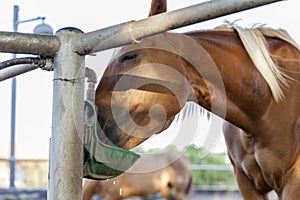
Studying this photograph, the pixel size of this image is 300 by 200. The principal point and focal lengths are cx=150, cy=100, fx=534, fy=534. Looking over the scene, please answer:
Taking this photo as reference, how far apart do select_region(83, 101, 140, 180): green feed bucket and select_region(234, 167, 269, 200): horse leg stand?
2.59ft

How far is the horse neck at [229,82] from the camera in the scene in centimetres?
143

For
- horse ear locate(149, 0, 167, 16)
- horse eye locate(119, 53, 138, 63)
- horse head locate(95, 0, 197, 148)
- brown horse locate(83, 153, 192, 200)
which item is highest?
horse ear locate(149, 0, 167, 16)

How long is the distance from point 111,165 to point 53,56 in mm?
234

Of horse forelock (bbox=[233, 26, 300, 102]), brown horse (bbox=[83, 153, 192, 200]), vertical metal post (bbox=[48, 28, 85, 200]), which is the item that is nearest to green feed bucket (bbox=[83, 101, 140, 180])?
vertical metal post (bbox=[48, 28, 85, 200])

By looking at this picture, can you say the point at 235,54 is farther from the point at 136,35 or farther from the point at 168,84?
the point at 136,35

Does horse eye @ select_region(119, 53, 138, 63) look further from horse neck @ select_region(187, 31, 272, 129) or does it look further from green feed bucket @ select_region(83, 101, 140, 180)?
green feed bucket @ select_region(83, 101, 140, 180)

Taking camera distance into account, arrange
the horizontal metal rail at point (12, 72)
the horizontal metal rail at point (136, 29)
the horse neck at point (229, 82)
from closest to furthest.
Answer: the horizontal metal rail at point (136, 29) < the horizontal metal rail at point (12, 72) < the horse neck at point (229, 82)

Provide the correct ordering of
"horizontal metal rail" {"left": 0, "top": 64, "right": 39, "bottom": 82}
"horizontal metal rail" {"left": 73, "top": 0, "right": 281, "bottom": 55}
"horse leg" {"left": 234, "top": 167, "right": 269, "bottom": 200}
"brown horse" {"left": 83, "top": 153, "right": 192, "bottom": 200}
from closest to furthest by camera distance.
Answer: "horizontal metal rail" {"left": 73, "top": 0, "right": 281, "bottom": 55}, "horizontal metal rail" {"left": 0, "top": 64, "right": 39, "bottom": 82}, "horse leg" {"left": 234, "top": 167, "right": 269, "bottom": 200}, "brown horse" {"left": 83, "top": 153, "right": 192, "bottom": 200}

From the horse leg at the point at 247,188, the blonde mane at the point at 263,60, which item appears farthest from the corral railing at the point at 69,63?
the horse leg at the point at 247,188

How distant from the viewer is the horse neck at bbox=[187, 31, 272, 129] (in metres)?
1.43

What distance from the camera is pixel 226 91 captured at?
1478 mm

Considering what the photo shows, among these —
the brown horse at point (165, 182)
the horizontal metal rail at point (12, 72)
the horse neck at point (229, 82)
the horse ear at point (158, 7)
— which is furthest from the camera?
the brown horse at point (165, 182)

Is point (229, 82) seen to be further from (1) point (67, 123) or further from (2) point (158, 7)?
(1) point (67, 123)

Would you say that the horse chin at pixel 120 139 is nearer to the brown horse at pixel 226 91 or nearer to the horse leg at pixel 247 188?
the brown horse at pixel 226 91
